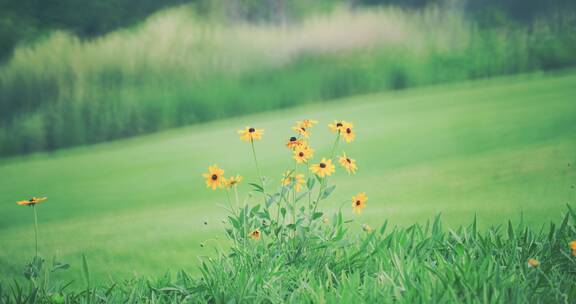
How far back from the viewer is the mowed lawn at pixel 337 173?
9.27ft

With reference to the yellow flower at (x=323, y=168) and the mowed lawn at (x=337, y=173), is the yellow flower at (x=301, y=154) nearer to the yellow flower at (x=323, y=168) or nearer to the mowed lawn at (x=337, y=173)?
the yellow flower at (x=323, y=168)

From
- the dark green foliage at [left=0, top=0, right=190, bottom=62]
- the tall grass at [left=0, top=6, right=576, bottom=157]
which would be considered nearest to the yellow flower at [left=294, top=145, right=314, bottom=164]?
the tall grass at [left=0, top=6, right=576, bottom=157]

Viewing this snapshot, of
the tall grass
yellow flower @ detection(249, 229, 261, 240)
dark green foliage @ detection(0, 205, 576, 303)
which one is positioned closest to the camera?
dark green foliage @ detection(0, 205, 576, 303)

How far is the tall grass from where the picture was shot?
3.28m

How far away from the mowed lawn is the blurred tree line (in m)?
0.48

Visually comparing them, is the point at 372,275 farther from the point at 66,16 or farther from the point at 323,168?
the point at 66,16

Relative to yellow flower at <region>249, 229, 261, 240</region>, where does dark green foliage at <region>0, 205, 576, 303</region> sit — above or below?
below

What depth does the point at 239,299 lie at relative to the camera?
6.63 ft

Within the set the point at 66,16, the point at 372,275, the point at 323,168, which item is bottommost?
the point at 372,275

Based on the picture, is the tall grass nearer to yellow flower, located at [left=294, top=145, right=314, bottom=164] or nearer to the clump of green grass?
the clump of green grass

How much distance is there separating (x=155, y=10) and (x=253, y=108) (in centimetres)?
88

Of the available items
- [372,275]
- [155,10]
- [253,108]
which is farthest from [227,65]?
[372,275]

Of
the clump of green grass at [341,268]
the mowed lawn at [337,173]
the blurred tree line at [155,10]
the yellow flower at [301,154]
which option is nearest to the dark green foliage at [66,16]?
the blurred tree line at [155,10]

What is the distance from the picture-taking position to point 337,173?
3.37 meters
